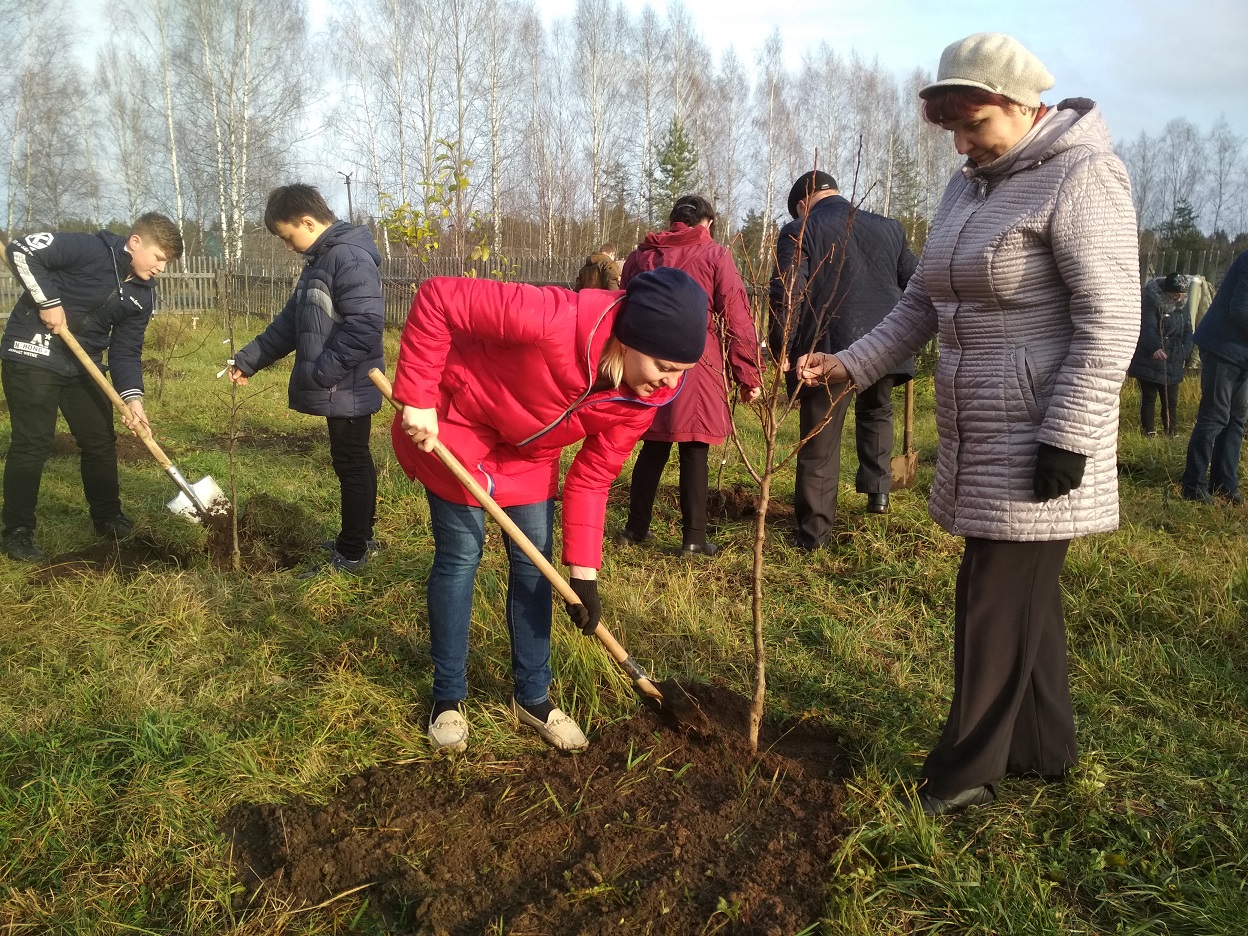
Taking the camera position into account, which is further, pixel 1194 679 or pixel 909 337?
pixel 1194 679

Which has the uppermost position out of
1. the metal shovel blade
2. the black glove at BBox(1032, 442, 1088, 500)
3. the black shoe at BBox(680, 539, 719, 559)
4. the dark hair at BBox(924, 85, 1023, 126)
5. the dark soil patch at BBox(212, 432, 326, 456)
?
the dark hair at BBox(924, 85, 1023, 126)

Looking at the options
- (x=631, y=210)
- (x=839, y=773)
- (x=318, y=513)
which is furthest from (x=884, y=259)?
(x=631, y=210)

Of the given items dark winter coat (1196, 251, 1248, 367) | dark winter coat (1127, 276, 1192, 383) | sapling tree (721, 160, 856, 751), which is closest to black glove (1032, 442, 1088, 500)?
sapling tree (721, 160, 856, 751)

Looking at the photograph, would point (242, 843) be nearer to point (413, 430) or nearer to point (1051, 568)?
point (413, 430)

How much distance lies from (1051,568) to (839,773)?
0.90 meters

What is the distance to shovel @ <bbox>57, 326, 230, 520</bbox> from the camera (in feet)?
14.4

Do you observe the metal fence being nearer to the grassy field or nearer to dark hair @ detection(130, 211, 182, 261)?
dark hair @ detection(130, 211, 182, 261)

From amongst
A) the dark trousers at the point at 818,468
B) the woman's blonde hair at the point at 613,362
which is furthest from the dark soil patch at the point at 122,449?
the woman's blonde hair at the point at 613,362

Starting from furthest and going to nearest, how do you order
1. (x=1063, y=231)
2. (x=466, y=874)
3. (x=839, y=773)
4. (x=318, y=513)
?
(x=318, y=513) < (x=839, y=773) < (x=466, y=874) < (x=1063, y=231)

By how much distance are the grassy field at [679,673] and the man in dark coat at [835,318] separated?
285 millimetres

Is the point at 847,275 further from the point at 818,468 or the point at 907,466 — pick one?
the point at 907,466

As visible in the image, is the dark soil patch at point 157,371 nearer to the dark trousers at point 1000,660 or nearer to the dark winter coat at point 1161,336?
the dark trousers at point 1000,660

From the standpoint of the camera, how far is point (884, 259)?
4891 mm

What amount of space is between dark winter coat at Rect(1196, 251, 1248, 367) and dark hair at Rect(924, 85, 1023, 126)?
4.64 metres
